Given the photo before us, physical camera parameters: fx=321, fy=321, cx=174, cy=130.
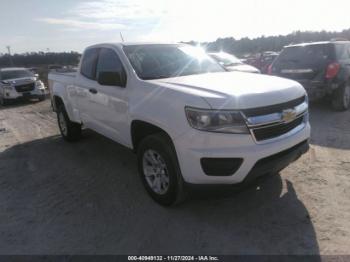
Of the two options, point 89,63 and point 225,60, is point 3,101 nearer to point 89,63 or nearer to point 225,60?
point 225,60

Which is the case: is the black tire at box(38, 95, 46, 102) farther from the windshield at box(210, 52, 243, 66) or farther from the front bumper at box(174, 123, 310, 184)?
the front bumper at box(174, 123, 310, 184)

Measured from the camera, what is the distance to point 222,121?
2.98 m

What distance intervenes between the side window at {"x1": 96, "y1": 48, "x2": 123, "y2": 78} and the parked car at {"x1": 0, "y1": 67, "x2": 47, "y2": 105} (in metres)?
10.3

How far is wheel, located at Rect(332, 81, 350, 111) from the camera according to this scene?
301 inches

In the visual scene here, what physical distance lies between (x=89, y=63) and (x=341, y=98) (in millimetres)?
5902

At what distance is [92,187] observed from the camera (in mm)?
4422

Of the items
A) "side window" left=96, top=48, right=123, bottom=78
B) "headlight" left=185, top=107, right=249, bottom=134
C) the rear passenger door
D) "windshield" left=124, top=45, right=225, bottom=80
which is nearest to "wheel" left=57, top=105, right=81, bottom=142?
the rear passenger door

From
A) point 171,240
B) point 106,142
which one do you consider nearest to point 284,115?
point 171,240

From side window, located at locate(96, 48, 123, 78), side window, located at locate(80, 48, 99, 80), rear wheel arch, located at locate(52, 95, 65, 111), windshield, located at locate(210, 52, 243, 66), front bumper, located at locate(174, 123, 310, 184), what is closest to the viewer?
front bumper, located at locate(174, 123, 310, 184)

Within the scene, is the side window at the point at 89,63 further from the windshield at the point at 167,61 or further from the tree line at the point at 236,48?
the tree line at the point at 236,48

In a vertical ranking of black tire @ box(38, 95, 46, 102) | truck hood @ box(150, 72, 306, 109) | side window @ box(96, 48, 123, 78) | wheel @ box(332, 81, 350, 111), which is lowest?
black tire @ box(38, 95, 46, 102)

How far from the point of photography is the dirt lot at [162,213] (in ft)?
9.98

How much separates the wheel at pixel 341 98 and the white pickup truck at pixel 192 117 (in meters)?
4.38

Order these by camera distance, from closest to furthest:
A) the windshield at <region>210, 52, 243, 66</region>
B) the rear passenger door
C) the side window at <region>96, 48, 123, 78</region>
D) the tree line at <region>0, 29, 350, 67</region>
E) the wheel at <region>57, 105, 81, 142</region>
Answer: the rear passenger door, the side window at <region>96, 48, 123, 78</region>, the wheel at <region>57, 105, 81, 142</region>, the windshield at <region>210, 52, 243, 66</region>, the tree line at <region>0, 29, 350, 67</region>
